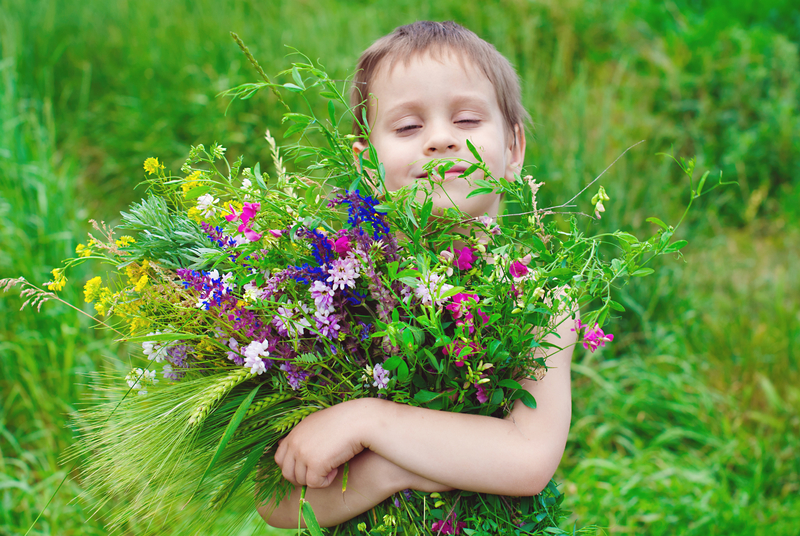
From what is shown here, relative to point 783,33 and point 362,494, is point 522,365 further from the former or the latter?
point 783,33

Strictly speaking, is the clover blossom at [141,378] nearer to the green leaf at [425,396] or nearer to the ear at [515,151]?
the green leaf at [425,396]

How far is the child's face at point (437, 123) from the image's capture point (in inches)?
56.9

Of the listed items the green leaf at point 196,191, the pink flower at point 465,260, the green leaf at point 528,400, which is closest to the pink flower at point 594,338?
the green leaf at point 528,400

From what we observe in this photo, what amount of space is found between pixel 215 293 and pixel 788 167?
188 inches

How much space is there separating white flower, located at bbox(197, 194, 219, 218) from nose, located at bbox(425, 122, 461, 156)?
506mm

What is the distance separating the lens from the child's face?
4.75 ft

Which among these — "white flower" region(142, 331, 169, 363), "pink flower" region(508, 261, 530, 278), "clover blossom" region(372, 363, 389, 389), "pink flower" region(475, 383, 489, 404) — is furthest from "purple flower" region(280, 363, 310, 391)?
"pink flower" region(508, 261, 530, 278)

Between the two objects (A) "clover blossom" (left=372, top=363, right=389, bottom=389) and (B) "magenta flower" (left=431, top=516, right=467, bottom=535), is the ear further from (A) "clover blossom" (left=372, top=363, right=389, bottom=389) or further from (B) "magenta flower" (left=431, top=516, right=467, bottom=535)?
(B) "magenta flower" (left=431, top=516, right=467, bottom=535)

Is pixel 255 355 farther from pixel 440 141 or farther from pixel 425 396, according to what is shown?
pixel 440 141

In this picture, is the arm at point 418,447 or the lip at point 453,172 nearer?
the arm at point 418,447

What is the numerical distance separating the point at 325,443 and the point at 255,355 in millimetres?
234

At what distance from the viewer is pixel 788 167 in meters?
4.55

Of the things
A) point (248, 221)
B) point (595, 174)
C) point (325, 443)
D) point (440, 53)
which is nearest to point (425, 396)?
point (325, 443)

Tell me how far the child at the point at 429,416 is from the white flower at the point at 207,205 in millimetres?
380
